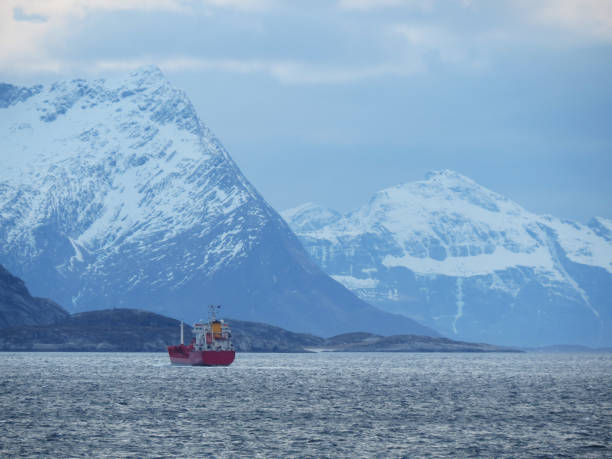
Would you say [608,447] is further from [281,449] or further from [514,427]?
[281,449]

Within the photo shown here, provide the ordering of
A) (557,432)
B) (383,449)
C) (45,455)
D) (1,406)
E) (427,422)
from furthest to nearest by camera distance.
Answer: (1,406)
(427,422)
(557,432)
(383,449)
(45,455)

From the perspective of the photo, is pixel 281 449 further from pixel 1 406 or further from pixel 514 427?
pixel 1 406

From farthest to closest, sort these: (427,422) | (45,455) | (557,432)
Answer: (427,422) → (557,432) → (45,455)

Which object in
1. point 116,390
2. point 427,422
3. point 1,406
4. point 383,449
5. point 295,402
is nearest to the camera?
point 383,449

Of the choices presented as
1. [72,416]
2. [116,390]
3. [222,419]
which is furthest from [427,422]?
[116,390]

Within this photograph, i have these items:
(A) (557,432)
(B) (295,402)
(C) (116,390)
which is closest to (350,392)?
(B) (295,402)

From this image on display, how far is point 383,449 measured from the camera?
380 feet

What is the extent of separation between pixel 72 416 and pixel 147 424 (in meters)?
13.9

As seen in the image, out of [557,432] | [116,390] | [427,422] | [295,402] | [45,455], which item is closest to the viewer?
[45,455]

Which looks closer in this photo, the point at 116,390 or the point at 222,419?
the point at 222,419

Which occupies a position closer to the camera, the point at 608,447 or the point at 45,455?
the point at 45,455

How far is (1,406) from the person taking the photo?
156875mm

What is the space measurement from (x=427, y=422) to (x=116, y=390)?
7161 centimetres

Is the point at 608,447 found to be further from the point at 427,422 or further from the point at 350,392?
the point at 350,392
